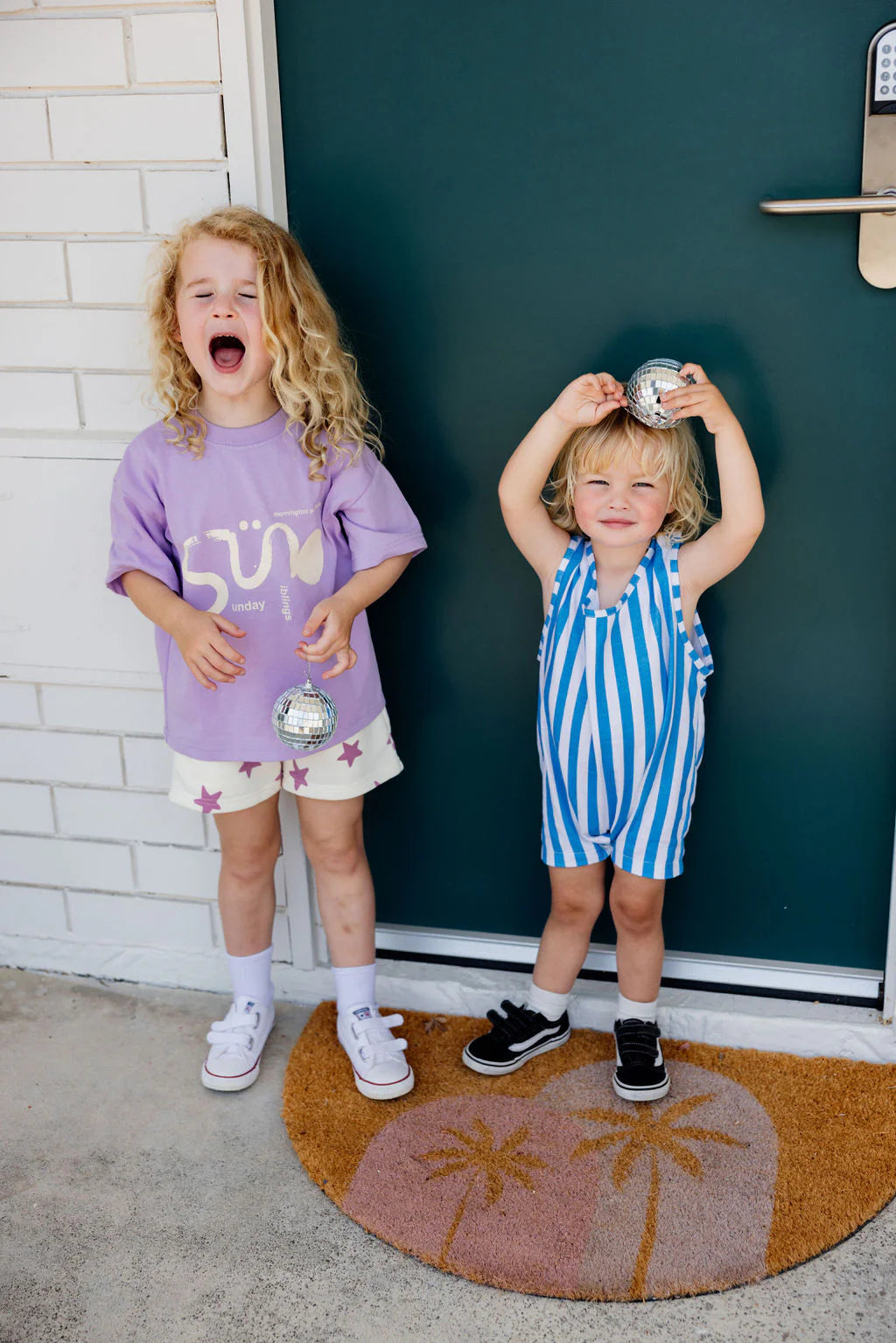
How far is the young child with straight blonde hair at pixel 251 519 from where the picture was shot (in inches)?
71.9

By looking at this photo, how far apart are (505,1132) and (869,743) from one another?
3.08 ft

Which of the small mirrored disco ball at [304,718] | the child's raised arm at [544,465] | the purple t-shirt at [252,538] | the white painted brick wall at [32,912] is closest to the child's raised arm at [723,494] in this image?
the child's raised arm at [544,465]

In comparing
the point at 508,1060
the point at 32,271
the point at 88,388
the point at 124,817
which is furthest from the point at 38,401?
the point at 508,1060

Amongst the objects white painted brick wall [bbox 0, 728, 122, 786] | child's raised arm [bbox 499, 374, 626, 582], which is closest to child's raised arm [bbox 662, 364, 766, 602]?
child's raised arm [bbox 499, 374, 626, 582]

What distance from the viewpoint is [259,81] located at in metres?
1.96

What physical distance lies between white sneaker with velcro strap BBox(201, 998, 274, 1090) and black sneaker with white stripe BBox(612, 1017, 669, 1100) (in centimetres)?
67

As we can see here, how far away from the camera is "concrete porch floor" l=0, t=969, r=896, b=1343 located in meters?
1.62

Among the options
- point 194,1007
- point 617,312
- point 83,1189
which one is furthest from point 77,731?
point 617,312

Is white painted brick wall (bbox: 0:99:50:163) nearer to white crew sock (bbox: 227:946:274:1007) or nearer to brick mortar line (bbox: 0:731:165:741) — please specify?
brick mortar line (bbox: 0:731:165:741)

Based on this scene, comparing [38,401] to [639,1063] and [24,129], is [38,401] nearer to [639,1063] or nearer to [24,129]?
[24,129]

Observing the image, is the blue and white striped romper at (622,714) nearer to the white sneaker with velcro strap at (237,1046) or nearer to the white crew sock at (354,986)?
the white crew sock at (354,986)

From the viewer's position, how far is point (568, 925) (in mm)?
2113

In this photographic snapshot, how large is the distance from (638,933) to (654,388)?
37.3 inches

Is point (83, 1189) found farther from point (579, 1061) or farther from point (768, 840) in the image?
point (768, 840)
